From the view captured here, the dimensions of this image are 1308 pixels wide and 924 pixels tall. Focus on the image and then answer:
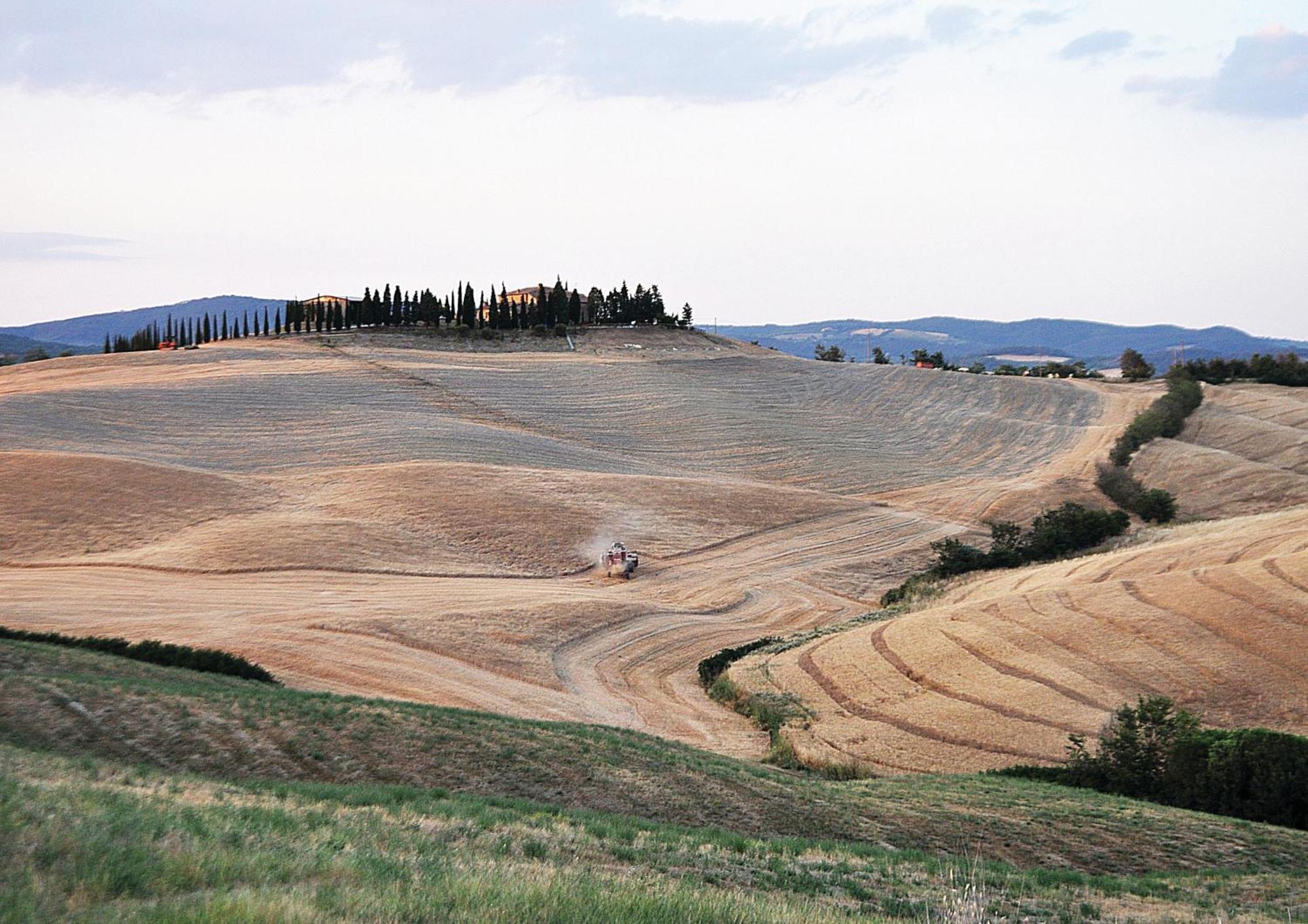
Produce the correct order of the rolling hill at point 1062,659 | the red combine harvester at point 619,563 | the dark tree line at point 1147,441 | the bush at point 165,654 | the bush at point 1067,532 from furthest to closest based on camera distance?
the dark tree line at point 1147,441 → the red combine harvester at point 619,563 → the bush at point 1067,532 → the rolling hill at point 1062,659 → the bush at point 165,654

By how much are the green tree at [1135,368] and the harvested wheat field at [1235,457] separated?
67.4 ft

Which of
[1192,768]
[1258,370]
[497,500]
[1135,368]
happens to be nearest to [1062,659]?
[1192,768]

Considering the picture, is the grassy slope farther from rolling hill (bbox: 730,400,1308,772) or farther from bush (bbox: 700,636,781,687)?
bush (bbox: 700,636,781,687)

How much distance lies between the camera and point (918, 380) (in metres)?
92.0

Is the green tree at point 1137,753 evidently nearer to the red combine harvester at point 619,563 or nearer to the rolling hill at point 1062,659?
the rolling hill at point 1062,659

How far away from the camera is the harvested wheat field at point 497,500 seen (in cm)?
3136

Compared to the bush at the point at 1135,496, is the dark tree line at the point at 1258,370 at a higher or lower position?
higher

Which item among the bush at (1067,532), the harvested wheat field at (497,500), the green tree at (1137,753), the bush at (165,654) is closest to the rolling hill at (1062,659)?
the green tree at (1137,753)

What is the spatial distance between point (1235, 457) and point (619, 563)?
3917 centimetres

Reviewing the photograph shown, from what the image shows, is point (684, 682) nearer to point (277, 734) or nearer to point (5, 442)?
point (277, 734)

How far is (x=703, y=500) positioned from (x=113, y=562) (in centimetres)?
2756

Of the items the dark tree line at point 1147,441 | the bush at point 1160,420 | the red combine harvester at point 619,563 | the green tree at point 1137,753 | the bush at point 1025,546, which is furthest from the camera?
the bush at point 1160,420

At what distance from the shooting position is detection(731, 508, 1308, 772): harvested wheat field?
921 inches

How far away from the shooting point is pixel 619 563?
43812 millimetres
